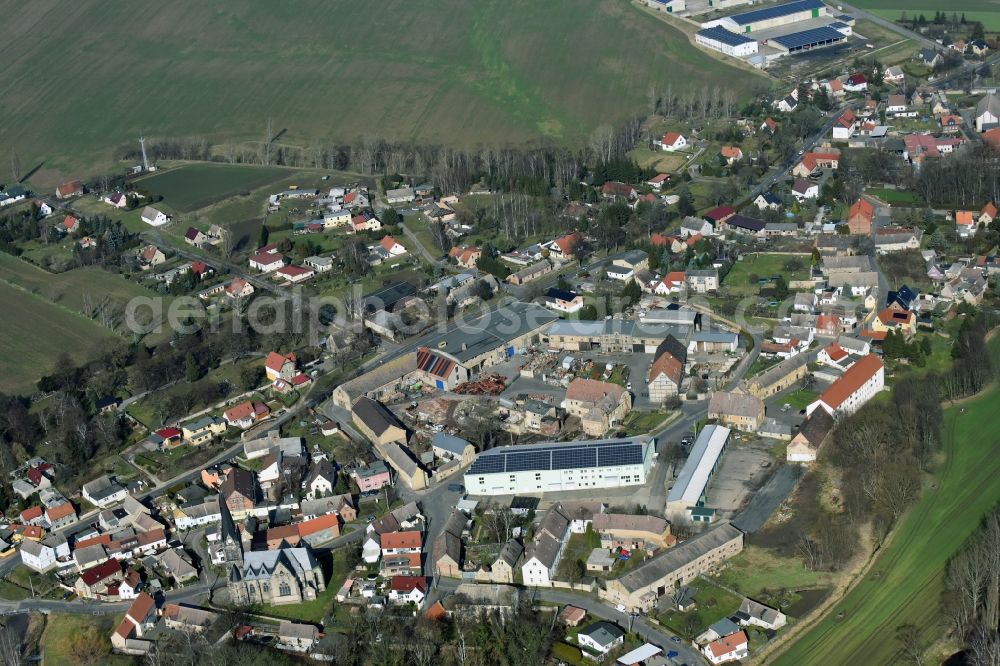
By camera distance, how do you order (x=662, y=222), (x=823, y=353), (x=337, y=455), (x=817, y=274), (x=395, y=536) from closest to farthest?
(x=395, y=536)
(x=337, y=455)
(x=823, y=353)
(x=817, y=274)
(x=662, y=222)

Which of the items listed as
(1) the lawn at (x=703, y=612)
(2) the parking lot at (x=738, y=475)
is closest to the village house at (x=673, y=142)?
(2) the parking lot at (x=738, y=475)

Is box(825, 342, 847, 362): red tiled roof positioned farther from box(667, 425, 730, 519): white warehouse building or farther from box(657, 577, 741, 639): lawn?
box(657, 577, 741, 639): lawn

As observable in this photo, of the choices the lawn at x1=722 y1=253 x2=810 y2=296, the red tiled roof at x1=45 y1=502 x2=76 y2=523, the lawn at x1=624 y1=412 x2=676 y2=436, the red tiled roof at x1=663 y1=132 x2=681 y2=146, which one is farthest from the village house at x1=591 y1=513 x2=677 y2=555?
the red tiled roof at x1=663 y1=132 x2=681 y2=146

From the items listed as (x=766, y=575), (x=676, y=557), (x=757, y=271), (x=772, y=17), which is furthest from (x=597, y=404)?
(x=772, y=17)

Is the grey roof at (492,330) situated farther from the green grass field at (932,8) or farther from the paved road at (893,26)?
the green grass field at (932,8)

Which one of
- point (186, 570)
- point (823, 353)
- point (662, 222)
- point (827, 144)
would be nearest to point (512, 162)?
point (662, 222)

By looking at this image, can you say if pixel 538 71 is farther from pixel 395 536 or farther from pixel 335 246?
pixel 395 536
